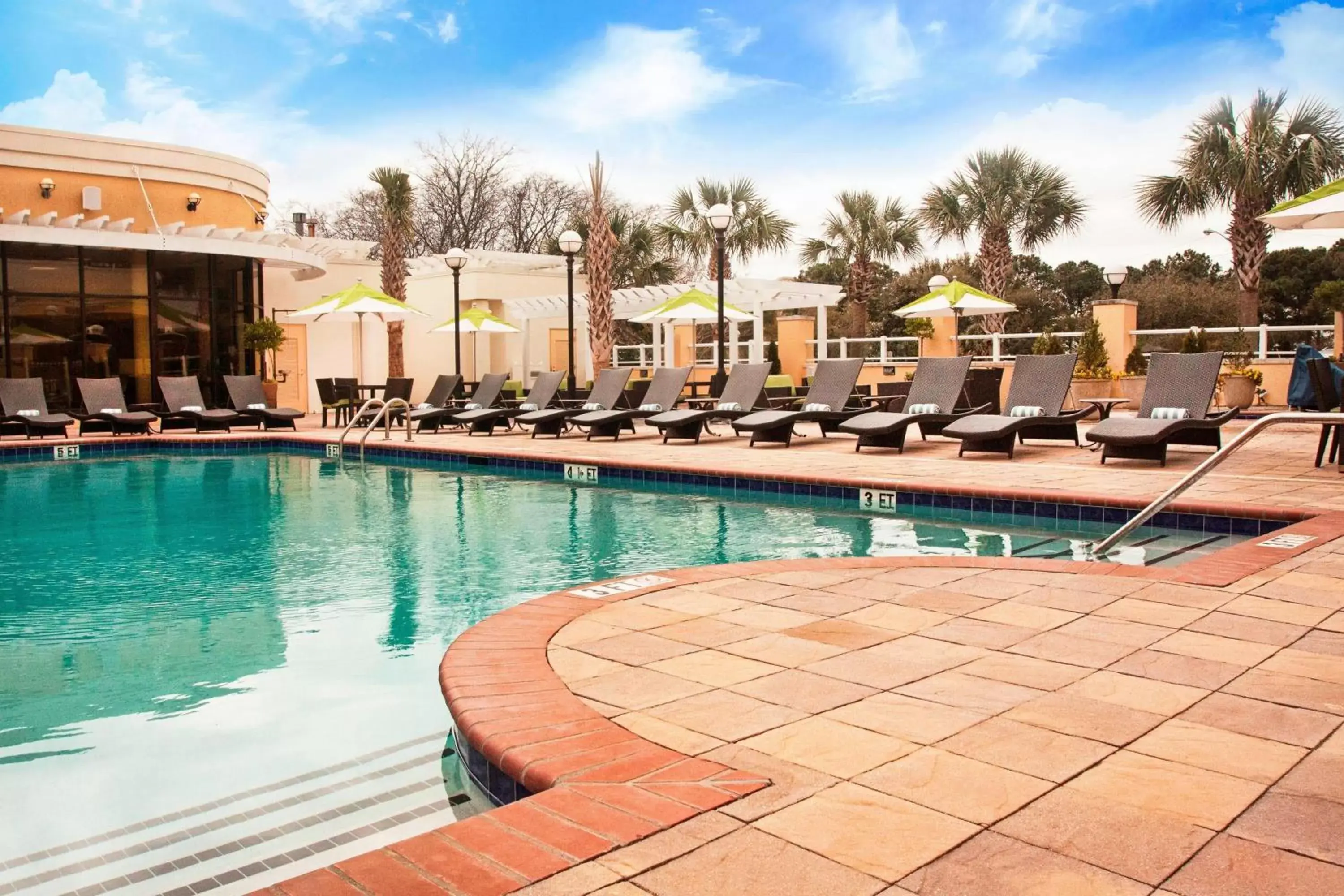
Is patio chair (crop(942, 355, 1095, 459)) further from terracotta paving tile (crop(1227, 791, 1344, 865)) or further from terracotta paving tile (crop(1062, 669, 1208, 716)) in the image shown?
terracotta paving tile (crop(1227, 791, 1344, 865))

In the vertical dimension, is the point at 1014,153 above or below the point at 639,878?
above

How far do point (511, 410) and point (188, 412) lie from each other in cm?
467

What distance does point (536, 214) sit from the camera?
1486 inches

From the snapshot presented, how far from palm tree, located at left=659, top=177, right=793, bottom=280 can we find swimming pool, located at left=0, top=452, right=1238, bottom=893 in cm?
1921

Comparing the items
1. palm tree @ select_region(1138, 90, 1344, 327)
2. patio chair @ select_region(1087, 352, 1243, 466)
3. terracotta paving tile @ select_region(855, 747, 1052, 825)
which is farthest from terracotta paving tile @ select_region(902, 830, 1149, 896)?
palm tree @ select_region(1138, 90, 1344, 327)

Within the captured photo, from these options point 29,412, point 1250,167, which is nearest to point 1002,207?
point 1250,167

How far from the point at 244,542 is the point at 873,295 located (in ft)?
102

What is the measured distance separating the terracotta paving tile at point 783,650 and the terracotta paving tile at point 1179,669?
82 centimetres

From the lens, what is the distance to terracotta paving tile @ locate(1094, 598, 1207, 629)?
361 centimetres

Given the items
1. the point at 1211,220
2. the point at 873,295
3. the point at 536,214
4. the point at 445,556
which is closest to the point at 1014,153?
the point at 1211,220

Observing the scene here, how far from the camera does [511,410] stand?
1420 centimetres

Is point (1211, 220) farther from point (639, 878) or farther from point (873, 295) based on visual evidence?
point (639, 878)

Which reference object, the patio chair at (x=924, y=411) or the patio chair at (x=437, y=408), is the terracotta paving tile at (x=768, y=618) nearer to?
the patio chair at (x=924, y=411)

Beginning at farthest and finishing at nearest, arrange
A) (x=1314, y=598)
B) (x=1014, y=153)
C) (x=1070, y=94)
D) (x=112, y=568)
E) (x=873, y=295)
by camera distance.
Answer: (x=873, y=295) < (x=1070, y=94) < (x=1014, y=153) < (x=112, y=568) < (x=1314, y=598)
